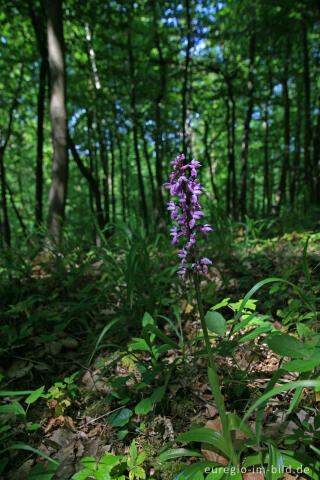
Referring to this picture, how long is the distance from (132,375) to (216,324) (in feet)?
2.00

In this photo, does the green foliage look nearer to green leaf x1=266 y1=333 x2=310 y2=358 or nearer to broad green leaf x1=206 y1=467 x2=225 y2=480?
broad green leaf x1=206 y1=467 x2=225 y2=480

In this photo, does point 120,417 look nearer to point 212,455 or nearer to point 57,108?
point 212,455

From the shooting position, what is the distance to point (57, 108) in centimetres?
365

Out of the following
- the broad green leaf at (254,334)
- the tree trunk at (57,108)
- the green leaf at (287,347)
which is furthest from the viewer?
the tree trunk at (57,108)

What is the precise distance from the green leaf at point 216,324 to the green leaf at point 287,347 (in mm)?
A: 312

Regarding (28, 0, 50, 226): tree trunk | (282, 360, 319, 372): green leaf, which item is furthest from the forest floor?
(28, 0, 50, 226): tree trunk

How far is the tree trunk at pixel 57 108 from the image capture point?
11.9 ft

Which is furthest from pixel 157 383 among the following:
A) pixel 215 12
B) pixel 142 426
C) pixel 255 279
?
pixel 215 12

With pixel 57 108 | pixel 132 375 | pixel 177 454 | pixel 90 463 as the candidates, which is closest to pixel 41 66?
pixel 57 108

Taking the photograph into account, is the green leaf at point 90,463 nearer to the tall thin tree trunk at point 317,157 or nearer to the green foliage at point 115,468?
the green foliage at point 115,468

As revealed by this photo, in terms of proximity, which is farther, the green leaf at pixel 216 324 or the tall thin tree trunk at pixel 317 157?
the tall thin tree trunk at pixel 317 157

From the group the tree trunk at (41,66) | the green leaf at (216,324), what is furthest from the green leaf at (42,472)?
the tree trunk at (41,66)

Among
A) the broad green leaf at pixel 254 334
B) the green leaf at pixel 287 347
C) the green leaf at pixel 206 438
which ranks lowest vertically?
the green leaf at pixel 206 438

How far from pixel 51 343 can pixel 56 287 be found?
802 mm
